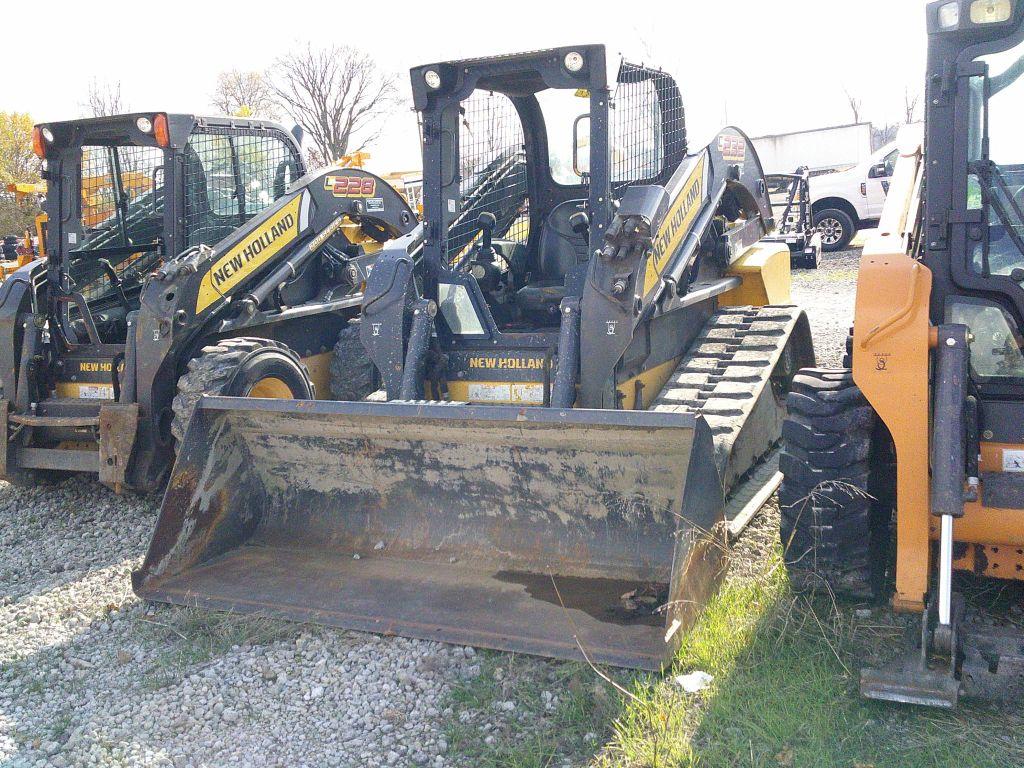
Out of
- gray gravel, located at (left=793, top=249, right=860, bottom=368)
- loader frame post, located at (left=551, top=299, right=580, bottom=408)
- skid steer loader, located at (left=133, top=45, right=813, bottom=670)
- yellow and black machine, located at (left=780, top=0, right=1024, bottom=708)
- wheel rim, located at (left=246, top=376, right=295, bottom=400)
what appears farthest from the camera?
gray gravel, located at (left=793, top=249, right=860, bottom=368)

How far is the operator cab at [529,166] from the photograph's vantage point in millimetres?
5695

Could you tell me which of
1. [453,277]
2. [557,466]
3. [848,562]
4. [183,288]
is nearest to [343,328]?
[183,288]

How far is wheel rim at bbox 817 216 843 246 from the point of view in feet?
58.6

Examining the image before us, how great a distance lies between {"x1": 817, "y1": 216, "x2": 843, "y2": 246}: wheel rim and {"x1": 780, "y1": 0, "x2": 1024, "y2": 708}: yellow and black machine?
14262 mm

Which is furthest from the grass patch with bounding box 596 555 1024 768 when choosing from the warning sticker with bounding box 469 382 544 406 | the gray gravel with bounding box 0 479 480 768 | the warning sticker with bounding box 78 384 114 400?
the warning sticker with bounding box 78 384 114 400

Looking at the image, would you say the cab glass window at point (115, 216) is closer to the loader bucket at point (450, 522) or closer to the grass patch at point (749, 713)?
the loader bucket at point (450, 522)

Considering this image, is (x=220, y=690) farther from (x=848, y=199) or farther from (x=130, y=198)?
(x=848, y=199)

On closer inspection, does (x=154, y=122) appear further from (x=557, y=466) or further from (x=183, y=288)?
(x=557, y=466)

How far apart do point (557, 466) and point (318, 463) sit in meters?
1.34

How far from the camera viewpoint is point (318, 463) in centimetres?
520

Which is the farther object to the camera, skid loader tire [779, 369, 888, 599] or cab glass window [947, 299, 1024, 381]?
skid loader tire [779, 369, 888, 599]

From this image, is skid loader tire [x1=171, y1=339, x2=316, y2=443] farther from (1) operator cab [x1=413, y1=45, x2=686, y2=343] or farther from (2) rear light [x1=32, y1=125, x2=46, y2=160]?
(2) rear light [x1=32, y1=125, x2=46, y2=160]

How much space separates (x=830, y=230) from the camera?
1800 cm

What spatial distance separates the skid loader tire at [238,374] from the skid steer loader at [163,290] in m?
0.01
